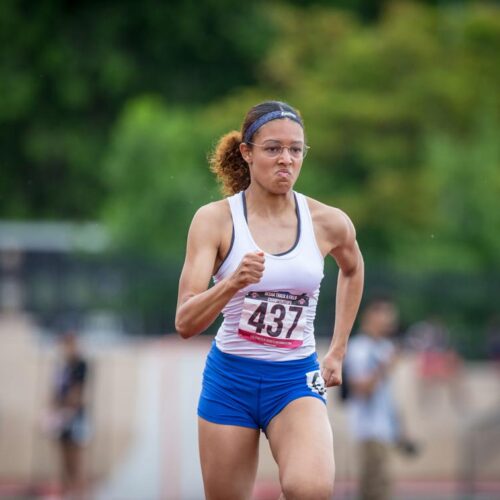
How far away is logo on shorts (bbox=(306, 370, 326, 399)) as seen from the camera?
6422 mm

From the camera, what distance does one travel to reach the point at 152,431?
17.0 m

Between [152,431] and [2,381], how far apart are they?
7.34 ft

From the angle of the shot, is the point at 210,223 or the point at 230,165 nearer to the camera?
the point at 210,223

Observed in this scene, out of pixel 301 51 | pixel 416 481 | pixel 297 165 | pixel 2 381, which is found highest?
pixel 301 51

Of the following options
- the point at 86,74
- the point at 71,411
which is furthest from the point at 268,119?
the point at 86,74

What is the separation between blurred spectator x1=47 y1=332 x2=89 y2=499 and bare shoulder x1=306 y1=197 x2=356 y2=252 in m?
8.81

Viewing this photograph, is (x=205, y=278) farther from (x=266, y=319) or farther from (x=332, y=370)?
(x=332, y=370)

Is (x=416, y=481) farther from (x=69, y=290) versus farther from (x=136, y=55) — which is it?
(x=136, y=55)

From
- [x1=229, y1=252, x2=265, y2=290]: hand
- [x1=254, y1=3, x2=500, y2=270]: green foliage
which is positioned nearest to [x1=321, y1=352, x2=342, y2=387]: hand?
[x1=229, y1=252, x2=265, y2=290]: hand

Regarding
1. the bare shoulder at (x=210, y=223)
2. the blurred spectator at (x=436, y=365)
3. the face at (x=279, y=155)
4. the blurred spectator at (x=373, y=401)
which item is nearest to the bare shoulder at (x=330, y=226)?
the face at (x=279, y=155)

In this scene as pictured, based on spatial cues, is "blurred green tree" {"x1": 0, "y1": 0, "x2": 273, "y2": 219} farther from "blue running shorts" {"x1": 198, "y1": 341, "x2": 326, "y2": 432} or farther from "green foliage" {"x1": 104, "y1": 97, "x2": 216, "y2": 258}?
"blue running shorts" {"x1": 198, "y1": 341, "x2": 326, "y2": 432}

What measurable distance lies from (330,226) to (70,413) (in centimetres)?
927

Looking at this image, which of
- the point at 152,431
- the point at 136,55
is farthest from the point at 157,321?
the point at 136,55

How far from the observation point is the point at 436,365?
18328mm
